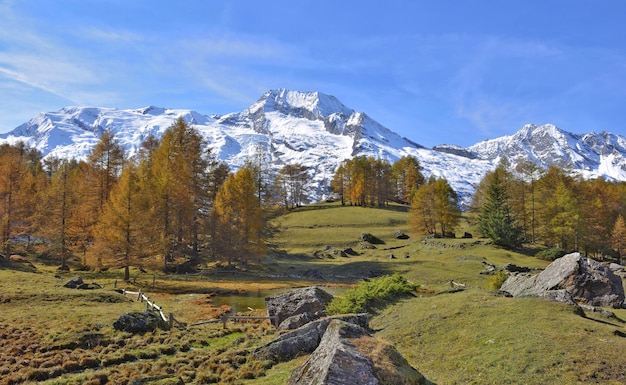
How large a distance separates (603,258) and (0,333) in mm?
82596

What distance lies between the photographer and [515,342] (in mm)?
14406

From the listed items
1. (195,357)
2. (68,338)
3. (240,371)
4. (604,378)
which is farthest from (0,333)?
(604,378)

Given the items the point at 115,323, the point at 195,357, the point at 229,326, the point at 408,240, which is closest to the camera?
the point at 195,357

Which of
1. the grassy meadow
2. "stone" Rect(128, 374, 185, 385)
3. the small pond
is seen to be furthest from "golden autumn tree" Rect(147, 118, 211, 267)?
"stone" Rect(128, 374, 185, 385)

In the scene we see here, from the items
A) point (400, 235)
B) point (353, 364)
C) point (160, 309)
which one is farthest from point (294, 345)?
point (400, 235)

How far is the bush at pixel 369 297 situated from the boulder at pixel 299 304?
26.7 inches

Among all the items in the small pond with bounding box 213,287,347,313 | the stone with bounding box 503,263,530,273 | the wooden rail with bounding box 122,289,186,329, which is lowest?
the small pond with bounding box 213,287,347,313

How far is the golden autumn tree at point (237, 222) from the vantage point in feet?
189

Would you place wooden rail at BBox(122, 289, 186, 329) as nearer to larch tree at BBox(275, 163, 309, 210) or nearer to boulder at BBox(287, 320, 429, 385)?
boulder at BBox(287, 320, 429, 385)

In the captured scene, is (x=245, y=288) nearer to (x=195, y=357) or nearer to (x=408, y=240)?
(x=195, y=357)

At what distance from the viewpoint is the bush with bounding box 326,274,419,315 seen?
22.0 meters

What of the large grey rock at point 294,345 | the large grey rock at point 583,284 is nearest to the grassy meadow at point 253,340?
the large grey rock at point 294,345

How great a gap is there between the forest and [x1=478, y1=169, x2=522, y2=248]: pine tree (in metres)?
0.18

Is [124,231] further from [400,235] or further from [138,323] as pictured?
[400,235]
